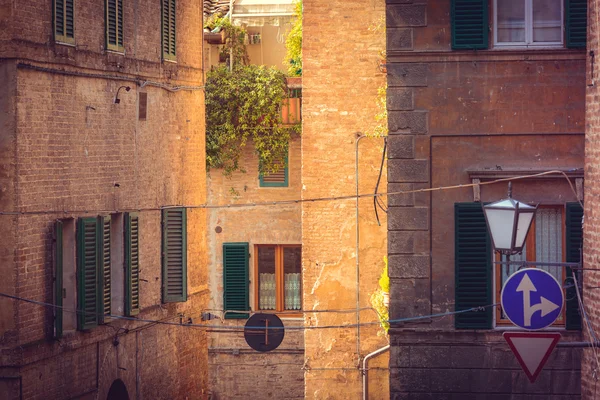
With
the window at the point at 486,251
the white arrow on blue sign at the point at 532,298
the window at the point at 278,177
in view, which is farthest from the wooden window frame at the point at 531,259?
the window at the point at 278,177

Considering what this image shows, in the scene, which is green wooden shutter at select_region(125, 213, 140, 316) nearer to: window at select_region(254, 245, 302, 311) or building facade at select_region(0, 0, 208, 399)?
building facade at select_region(0, 0, 208, 399)

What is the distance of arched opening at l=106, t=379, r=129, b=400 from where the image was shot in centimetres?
1973

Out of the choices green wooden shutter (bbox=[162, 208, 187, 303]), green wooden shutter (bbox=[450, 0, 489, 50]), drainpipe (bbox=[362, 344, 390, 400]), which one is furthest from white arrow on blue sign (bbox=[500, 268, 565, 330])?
green wooden shutter (bbox=[162, 208, 187, 303])

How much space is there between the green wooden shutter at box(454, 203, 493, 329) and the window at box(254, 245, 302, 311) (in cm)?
1175

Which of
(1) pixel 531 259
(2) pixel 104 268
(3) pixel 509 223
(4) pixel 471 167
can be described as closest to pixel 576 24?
(4) pixel 471 167

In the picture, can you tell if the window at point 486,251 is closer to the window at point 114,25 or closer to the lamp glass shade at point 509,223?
the lamp glass shade at point 509,223

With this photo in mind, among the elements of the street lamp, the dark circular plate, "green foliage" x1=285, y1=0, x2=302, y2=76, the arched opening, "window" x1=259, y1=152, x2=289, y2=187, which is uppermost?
"green foliage" x1=285, y1=0, x2=302, y2=76

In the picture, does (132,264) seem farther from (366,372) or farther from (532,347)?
(532,347)

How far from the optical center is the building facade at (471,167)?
13852mm

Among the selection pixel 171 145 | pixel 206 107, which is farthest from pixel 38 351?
pixel 206 107

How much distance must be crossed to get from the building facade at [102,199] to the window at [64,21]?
0.03 m

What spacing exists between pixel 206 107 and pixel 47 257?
8.48 meters

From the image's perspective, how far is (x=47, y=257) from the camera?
16.8 metres

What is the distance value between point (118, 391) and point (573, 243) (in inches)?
363
